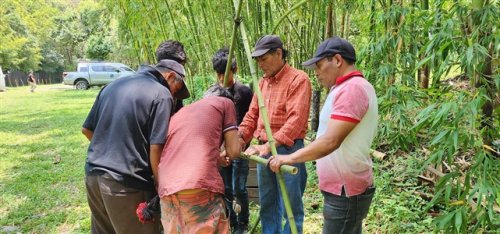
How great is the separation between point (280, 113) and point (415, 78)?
2293 millimetres

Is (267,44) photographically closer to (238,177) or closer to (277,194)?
(277,194)

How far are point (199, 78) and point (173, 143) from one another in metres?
4.03

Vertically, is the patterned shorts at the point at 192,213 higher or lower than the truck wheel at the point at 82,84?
higher

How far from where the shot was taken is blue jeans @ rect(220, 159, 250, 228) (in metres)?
3.10

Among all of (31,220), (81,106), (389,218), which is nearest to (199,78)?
(31,220)

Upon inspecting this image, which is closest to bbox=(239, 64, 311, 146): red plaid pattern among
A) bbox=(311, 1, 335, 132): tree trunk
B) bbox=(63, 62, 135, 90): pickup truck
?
Result: bbox=(311, 1, 335, 132): tree trunk

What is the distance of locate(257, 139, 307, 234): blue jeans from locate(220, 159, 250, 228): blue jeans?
531mm

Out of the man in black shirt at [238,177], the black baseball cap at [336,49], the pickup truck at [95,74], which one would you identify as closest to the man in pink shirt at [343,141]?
the black baseball cap at [336,49]

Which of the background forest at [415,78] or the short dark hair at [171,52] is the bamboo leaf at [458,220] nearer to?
the background forest at [415,78]

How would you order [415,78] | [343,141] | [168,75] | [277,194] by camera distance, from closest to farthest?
[343,141] < [168,75] < [277,194] < [415,78]

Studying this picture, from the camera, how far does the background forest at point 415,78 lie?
65.7 inches

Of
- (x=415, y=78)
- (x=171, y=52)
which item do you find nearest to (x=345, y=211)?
(x=171, y=52)

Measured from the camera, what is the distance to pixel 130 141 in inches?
73.0

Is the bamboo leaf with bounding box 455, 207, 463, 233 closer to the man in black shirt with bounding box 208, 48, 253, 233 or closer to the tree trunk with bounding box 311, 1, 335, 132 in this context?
the man in black shirt with bounding box 208, 48, 253, 233
